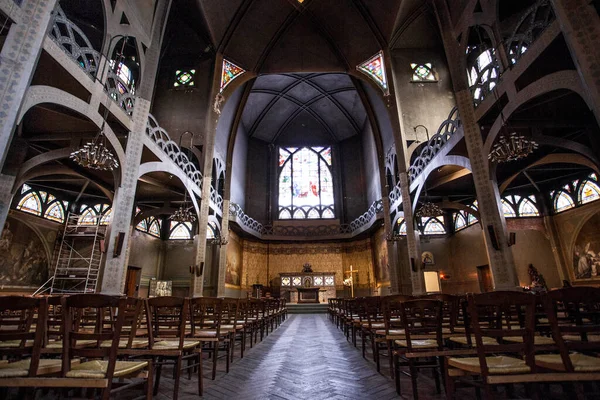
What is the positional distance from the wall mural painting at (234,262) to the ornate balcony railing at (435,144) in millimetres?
11554

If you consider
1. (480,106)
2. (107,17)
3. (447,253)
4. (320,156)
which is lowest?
(447,253)

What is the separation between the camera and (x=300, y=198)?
980 inches

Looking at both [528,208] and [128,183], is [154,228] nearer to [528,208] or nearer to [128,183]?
[128,183]

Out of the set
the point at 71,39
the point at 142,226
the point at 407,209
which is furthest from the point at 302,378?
the point at 142,226

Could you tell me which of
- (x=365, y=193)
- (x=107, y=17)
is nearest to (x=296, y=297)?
(x=365, y=193)

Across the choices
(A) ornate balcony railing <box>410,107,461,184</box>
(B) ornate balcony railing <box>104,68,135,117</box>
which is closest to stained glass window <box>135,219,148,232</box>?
(B) ornate balcony railing <box>104,68,135,117</box>

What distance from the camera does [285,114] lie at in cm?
2522

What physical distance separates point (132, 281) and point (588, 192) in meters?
21.2

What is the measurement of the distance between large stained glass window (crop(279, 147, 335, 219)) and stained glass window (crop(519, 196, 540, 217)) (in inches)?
505

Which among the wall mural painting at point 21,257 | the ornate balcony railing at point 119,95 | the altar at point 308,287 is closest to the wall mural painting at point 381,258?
the altar at point 308,287

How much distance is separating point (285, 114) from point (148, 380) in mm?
24421

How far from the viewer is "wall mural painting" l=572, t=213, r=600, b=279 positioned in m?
11.2

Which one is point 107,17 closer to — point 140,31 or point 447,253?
point 140,31

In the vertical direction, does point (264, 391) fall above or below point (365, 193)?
below
